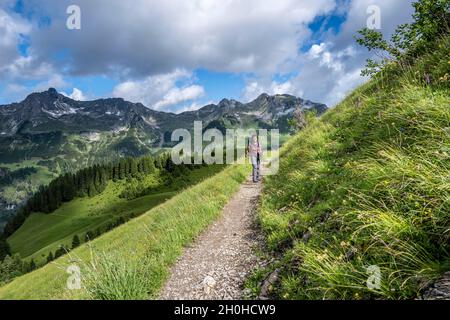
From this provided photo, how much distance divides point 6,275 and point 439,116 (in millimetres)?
150245

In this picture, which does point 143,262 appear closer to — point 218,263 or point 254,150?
point 218,263

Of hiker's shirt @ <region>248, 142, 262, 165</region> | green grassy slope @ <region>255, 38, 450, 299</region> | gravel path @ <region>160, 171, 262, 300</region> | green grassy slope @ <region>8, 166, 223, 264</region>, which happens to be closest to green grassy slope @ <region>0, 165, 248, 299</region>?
gravel path @ <region>160, 171, 262, 300</region>

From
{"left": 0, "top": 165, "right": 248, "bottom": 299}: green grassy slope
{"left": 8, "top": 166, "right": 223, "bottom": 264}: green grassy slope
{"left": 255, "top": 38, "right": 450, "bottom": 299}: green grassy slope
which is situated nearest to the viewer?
{"left": 255, "top": 38, "right": 450, "bottom": 299}: green grassy slope

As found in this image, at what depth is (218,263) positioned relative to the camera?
379 inches

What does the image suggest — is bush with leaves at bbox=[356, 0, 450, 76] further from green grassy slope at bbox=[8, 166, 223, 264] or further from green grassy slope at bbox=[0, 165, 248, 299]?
green grassy slope at bbox=[8, 166, 223, 264]

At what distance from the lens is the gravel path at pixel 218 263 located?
313 inches

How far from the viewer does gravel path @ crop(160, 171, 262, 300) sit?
7.94 metres

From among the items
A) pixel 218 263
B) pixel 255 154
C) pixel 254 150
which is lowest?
pixel 218 263

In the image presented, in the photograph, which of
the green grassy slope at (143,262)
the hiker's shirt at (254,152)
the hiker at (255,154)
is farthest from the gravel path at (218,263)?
the hiker's shirt at (254,152)

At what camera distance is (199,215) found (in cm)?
1436

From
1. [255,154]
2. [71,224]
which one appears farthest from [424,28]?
[71,224]

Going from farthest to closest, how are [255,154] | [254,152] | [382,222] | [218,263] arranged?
[254,152] → [255,154] → [218,263] → [382,222]
